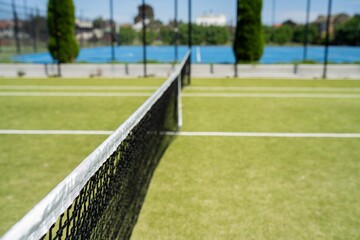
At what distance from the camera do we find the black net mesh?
2062 millimetres

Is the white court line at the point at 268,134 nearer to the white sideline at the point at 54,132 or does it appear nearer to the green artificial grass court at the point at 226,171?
the green artificial grass court at the point at 226,171

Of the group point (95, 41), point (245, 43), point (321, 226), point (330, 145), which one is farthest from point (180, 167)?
point (95, 41)

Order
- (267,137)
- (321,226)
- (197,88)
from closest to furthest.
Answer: (321,226) → (267,137) → (197,88)

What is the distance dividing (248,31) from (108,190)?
15.2m

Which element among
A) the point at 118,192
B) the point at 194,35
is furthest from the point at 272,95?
the point at 194,35

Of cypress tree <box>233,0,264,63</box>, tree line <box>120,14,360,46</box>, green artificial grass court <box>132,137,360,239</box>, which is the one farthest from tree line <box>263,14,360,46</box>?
green artificial grass court <box>132,137,360,239</box>

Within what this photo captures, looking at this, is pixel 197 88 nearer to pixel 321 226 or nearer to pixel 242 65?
pixel 242 65

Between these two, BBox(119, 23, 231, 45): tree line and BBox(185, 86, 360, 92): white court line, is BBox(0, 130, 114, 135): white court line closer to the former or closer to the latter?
BBox(185, 86, 360, 92): white court line

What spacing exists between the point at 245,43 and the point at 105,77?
23.3ft

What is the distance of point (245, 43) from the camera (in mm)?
16562

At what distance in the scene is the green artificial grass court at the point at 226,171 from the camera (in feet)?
10.9

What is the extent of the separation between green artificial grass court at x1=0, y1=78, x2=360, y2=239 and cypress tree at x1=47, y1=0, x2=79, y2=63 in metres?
9.27

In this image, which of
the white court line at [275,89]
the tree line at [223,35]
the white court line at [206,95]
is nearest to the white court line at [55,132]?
the white court line at [206,95]

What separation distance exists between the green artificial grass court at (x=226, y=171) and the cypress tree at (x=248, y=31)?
824 cm
